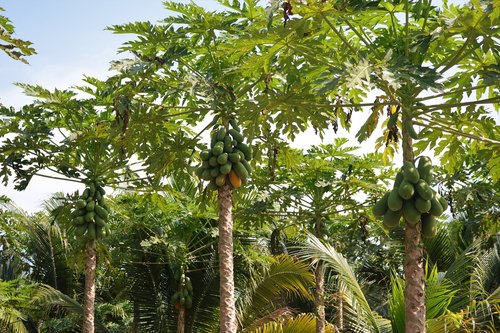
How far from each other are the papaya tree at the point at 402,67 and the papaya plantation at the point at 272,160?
0.02 meters

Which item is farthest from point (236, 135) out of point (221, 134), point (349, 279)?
point (349, 279)

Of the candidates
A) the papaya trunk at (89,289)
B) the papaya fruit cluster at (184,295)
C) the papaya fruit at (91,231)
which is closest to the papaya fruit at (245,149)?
the papaya fruit at (91,231)

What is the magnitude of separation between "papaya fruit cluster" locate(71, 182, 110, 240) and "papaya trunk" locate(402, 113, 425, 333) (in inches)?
203

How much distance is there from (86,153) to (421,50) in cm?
563

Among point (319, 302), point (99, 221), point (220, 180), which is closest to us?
point (220, 180)

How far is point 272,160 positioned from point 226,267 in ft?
6.10

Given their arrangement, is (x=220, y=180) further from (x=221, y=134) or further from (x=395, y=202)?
(x=395, y=202)

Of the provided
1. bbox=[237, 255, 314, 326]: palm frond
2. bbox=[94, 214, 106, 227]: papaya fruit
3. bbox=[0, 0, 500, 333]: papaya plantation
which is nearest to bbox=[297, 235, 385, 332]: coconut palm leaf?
bbox=[0, 0, 500, 333]: papaya plantation

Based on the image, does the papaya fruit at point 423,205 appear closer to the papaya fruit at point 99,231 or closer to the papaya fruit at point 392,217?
the papaya fruit at point 392,217

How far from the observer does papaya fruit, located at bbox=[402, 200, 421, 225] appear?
5.07 metres

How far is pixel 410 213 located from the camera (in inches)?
200

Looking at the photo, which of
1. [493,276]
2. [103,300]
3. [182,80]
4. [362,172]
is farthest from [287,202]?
[103,300]

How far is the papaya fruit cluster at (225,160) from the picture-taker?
7117 millimetres

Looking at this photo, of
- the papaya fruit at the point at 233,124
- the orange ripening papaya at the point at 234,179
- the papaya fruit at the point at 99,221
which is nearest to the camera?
the orange ripening papaya at the point at 234,179
